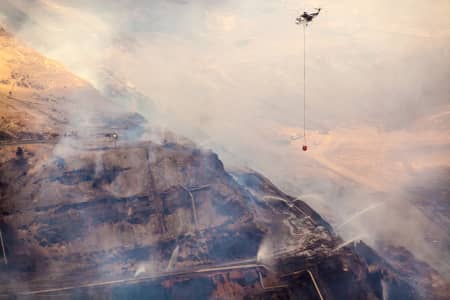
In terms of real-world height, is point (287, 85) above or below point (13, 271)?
above

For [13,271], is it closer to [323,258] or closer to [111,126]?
[111,126]

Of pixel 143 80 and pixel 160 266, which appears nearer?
pixel 160 266

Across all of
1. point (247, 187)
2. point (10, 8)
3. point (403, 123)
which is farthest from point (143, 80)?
point (403, 123)

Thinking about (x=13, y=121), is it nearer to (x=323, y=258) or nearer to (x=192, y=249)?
(x=192, y=249)

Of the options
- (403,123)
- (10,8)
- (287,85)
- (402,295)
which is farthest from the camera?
(287,85)

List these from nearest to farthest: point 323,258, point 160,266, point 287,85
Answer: point 160,266 < point 323,258 < point 287,85

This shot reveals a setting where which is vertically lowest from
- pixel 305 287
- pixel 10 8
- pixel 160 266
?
pixel 305 287
